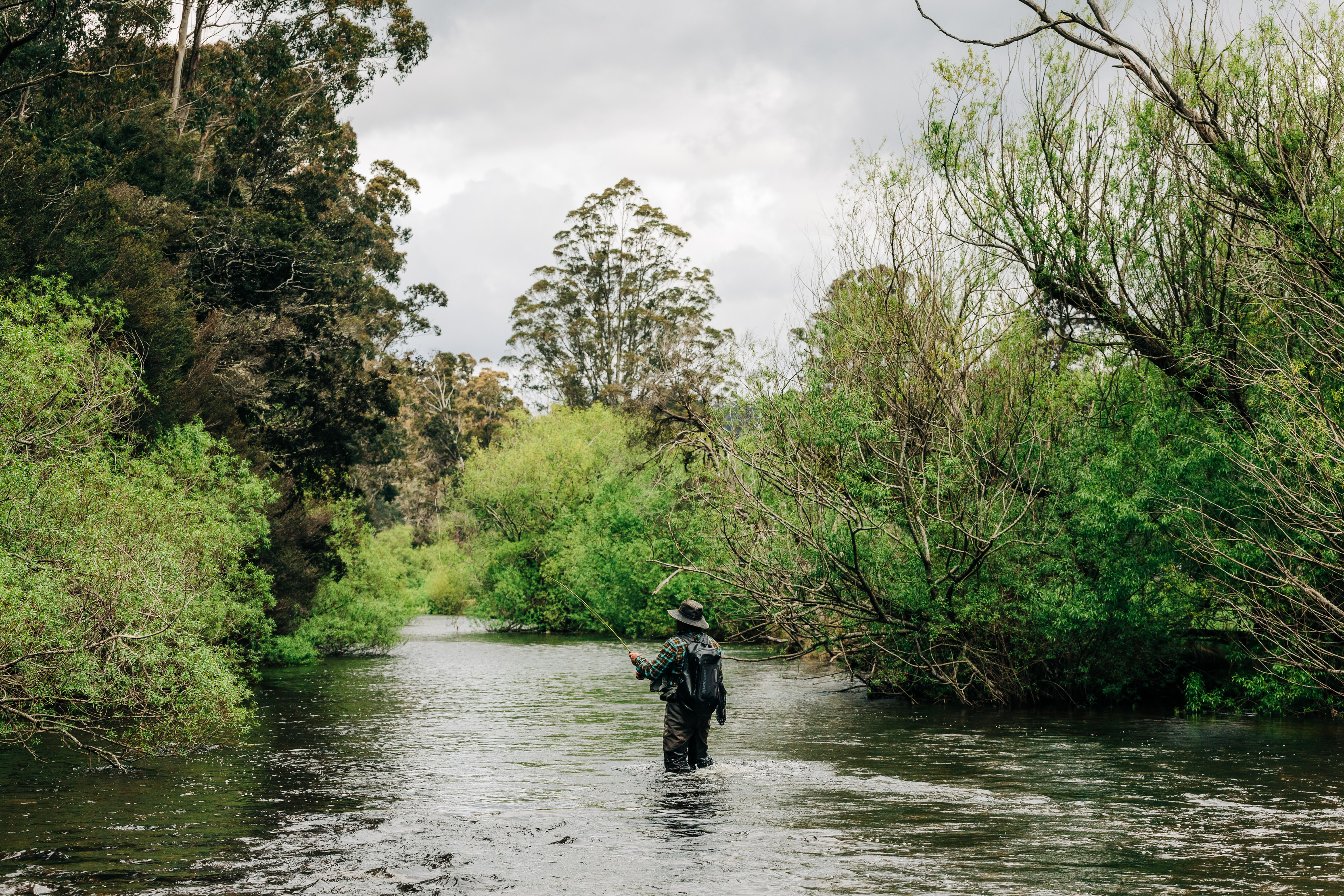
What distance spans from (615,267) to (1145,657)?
153 feet

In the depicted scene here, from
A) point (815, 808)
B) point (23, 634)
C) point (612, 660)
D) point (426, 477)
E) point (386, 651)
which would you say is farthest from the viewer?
point (426, 477)

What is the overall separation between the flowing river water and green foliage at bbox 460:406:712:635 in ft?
84.4

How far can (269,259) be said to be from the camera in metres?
31.0

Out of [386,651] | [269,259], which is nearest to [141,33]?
[269,259]

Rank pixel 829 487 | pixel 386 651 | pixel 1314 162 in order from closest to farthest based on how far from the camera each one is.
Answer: pixel 1314 162, pixel 829 487, pixel 386 651

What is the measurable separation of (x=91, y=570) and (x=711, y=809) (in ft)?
26.1

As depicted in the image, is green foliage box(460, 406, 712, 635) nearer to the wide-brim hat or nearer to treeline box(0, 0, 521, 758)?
treeline box(0, 0, 521, 758)

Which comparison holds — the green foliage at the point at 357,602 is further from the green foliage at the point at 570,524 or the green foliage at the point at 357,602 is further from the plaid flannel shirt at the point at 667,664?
the plaid flannel shirt at the point at 667,664

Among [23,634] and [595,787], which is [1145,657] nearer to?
[595,787]

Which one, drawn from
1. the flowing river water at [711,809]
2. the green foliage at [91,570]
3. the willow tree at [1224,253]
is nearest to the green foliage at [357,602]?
the flowing river water at [711,809]

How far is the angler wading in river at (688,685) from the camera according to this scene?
1305 centimetres

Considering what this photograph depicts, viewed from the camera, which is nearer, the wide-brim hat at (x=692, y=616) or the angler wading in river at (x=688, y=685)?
the angler wading in river at (x=688, y=685)

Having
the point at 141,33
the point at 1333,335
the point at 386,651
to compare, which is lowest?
the point at 386,651

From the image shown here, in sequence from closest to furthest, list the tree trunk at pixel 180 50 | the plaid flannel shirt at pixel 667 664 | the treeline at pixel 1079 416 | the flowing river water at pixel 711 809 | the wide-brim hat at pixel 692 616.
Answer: the flowing river water at pixel 711 809, the plaid flannel shirt at pixel 667 664, the wide-brim hat at pixel 692 616, the treeline at pixel 1079 416, the tree trunk at pixel 180 50
